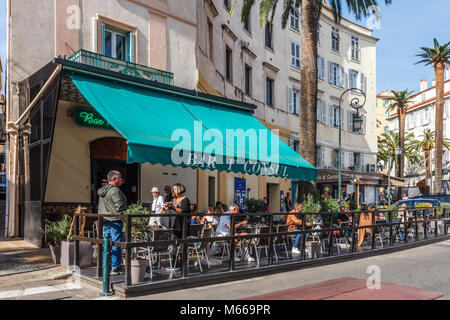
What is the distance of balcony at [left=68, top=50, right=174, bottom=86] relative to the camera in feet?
42.3

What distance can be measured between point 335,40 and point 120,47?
22.6 meters

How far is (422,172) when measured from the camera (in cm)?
6356

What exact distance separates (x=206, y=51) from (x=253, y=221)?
27.4ft

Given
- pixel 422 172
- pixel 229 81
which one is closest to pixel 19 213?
pixel 229 81

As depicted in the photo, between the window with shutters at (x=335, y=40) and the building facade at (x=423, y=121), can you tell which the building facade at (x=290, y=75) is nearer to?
the window with shutters at (x=335, y=40)

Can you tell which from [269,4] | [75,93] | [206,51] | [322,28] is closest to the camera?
[75,93]

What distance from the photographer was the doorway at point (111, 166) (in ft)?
45.1

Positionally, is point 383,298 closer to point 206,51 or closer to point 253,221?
point 253,221

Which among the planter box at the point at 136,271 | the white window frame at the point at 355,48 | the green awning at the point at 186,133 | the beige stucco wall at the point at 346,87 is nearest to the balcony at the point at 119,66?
the green awning at the point at 186,133

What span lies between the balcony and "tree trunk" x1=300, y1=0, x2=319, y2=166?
444cm

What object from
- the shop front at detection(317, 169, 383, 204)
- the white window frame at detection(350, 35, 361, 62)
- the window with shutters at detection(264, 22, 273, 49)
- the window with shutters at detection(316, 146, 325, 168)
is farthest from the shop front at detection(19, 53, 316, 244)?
the white window frame at detection(350, 35, 361, 62)

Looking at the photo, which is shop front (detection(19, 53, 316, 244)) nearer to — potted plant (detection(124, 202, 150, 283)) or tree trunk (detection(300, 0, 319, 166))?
potted plant (detection(124, 202, 150, 283))

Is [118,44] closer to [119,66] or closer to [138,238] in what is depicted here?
[119,66]

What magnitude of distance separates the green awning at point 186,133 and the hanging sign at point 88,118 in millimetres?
2049
